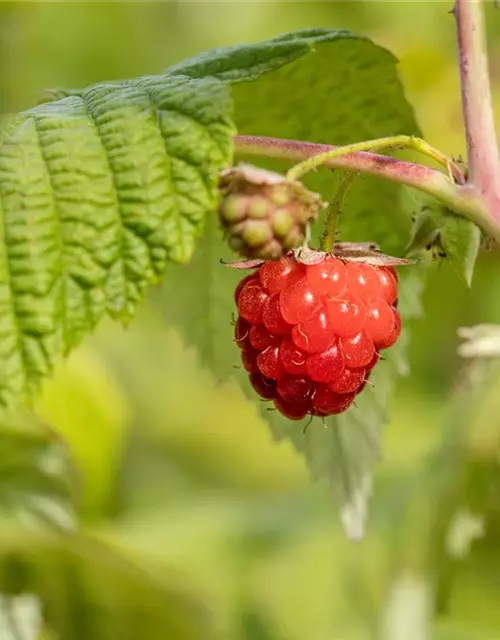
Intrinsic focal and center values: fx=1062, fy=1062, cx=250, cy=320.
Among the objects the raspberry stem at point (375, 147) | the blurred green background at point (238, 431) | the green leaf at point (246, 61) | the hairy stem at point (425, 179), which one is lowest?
the blurred green background at point (238, 431)

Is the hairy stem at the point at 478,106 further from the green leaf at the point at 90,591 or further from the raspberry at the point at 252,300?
the green leaf at the point at 90,591

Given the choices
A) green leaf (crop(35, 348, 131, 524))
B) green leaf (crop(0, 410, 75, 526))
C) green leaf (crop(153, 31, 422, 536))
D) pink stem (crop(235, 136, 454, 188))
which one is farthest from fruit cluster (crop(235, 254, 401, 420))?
green leaf (crop(35, 348, 131, 524))

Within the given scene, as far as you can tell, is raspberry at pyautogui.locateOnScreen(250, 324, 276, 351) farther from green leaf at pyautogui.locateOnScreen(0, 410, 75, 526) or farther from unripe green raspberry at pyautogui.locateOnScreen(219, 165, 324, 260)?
green leaf at pyautogui.locateOnScreen(0, 410, 75, 526)

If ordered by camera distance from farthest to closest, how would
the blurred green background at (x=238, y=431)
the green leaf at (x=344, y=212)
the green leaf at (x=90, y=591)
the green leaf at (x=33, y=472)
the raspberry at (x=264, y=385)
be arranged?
1. the blurred green background at (x=238, y=431)
2. the green leaf at (x=33, y=472)
3. the green leaf at (x=90, y=591)
4. the green leaf at (x=344, y=212)
5. the raspberry at (x=264, y=385)

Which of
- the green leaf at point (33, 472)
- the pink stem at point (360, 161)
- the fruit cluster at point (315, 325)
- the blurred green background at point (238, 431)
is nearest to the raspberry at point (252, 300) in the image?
the fruit cluster at point (315, 325)

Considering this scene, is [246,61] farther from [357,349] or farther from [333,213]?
[357,349]

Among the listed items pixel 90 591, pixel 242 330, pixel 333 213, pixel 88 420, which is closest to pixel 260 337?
pixel 242 330
